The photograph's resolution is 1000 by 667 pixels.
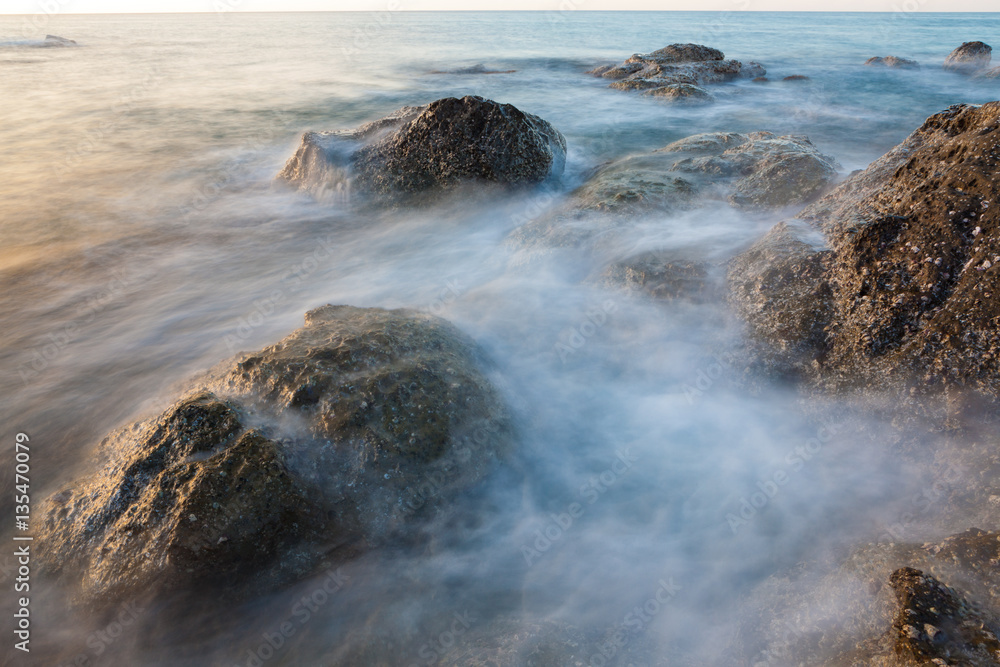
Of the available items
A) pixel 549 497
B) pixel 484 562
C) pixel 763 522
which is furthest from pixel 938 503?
pixel 484 562

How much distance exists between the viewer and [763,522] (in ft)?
10.7

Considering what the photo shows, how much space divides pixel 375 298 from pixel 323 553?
12.0 feet

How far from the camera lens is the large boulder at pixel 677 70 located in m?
17.0

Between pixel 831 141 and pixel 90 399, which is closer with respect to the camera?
pixel 90 399

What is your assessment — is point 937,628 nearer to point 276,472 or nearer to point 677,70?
point 276,472

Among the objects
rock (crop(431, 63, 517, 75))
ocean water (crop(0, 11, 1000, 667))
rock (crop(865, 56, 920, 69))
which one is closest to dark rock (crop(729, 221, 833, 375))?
ocean water (crop(0, 11, 1000, 667))

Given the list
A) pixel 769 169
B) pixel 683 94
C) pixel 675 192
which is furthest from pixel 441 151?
pixel 683 94

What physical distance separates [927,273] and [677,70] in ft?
57.1

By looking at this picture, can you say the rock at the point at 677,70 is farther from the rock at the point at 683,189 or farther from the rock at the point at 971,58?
the rock at the point at 683,189

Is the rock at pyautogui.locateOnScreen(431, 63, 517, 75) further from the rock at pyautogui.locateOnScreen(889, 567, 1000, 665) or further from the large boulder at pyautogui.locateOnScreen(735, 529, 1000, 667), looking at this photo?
the rock at pyautogui.locateOnScreen(889, 567, 1000, 665)

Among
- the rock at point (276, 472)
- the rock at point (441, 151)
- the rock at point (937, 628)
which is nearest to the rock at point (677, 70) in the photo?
the rock at point (441, 151)

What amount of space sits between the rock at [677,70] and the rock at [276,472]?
52.8 feet

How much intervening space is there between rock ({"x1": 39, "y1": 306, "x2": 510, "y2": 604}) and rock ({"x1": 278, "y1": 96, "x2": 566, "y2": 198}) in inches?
189

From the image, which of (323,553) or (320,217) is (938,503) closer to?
(323,553)
